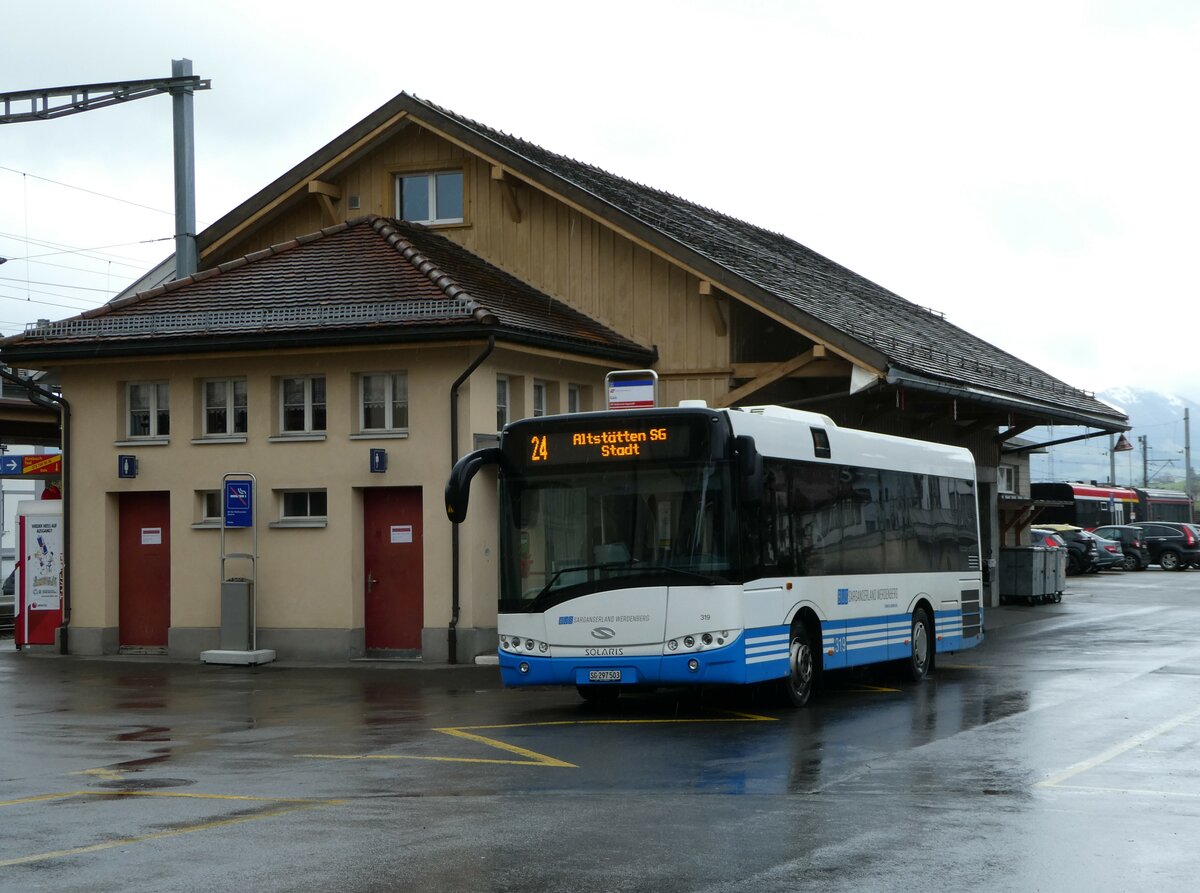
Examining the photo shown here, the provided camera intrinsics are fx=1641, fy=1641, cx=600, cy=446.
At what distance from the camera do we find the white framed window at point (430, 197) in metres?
28.6

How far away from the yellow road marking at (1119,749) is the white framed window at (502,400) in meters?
11.6

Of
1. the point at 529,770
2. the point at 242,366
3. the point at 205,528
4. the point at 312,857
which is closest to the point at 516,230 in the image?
the point at 242,366

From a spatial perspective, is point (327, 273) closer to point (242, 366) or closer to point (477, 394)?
point (242, 366)

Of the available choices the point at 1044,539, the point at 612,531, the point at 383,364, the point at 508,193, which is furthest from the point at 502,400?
the point at 1044,539

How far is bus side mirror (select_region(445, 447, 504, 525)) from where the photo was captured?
1586cm

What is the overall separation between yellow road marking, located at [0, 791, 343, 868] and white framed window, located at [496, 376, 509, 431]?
13.1 meters

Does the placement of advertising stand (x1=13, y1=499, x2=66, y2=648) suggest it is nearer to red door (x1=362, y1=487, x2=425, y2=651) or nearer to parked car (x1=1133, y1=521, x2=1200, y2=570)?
red door (x1=362, y1=487, x2=425, y2=651)

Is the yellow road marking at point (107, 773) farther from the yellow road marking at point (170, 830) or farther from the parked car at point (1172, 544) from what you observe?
the parked car at point (1172, 544)

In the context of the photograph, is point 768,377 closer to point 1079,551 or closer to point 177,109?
point 177,109

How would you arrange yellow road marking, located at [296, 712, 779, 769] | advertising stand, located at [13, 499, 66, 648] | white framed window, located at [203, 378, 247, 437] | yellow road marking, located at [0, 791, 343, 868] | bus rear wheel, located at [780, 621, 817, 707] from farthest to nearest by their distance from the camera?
advertising stand, located at [13, 499, 66, 648] < white framed window, located at [203, 378, 247, 437] < bus rear wheel, located at [780, 621, 817, 707] < yellow road marking, located at [296, 712, 779, 769] < yellow road marking, located at [0, 791, 343, 868]

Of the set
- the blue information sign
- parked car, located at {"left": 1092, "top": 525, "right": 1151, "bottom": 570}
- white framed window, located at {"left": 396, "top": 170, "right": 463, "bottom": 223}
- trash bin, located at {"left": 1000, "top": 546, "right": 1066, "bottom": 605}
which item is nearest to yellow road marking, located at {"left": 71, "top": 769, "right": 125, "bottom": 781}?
the blue information sign

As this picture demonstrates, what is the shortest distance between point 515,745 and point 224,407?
1249 centimetres

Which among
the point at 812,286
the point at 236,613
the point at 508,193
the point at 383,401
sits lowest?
the point at 236,613

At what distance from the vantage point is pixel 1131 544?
62.8m
